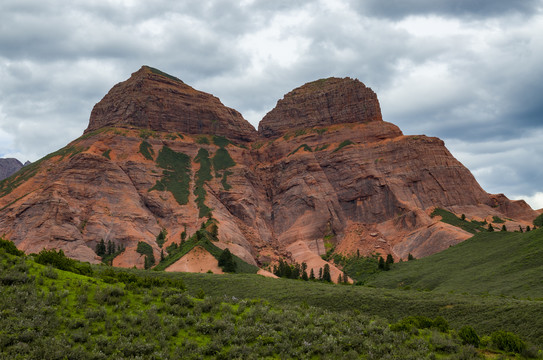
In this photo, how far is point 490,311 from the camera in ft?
98.4

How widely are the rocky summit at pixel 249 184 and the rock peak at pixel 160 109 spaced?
512 millimetres

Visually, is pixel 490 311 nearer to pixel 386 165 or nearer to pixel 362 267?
pixel 362 267

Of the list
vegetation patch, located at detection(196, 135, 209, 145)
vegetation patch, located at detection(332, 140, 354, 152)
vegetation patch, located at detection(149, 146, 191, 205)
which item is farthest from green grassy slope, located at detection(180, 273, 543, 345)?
vegetation patch, located at detection(196, 135, 209, 145)

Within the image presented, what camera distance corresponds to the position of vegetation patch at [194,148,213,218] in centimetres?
11555

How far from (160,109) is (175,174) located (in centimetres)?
3473

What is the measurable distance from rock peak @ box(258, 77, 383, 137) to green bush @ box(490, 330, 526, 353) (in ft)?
411

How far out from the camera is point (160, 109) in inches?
6029

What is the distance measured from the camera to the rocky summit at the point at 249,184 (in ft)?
319

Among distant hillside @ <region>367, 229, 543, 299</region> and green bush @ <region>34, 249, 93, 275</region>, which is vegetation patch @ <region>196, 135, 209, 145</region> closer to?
distant hillside @ <region>367, 229, 543, 299</region>

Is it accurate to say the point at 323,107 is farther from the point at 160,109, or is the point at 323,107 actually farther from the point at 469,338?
the point at 469,338

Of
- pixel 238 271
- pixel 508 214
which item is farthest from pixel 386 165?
pixel 238 271

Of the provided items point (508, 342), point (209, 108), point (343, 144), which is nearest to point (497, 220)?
point (343, 144)

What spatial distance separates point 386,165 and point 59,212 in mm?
91160

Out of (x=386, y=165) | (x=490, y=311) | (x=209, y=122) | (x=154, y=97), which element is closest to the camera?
(x=490, y=311)
